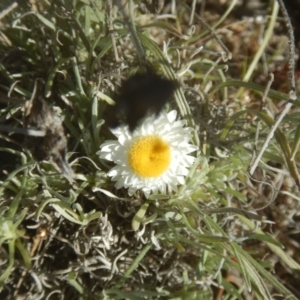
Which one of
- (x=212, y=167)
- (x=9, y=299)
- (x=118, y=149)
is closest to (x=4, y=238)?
(x=9, y=299)

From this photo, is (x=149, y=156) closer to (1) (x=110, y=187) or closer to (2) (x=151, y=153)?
(2) (x=151, y=153)

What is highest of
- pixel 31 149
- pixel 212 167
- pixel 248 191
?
pixel 31 149

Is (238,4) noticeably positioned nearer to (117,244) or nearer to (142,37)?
(142,37)
